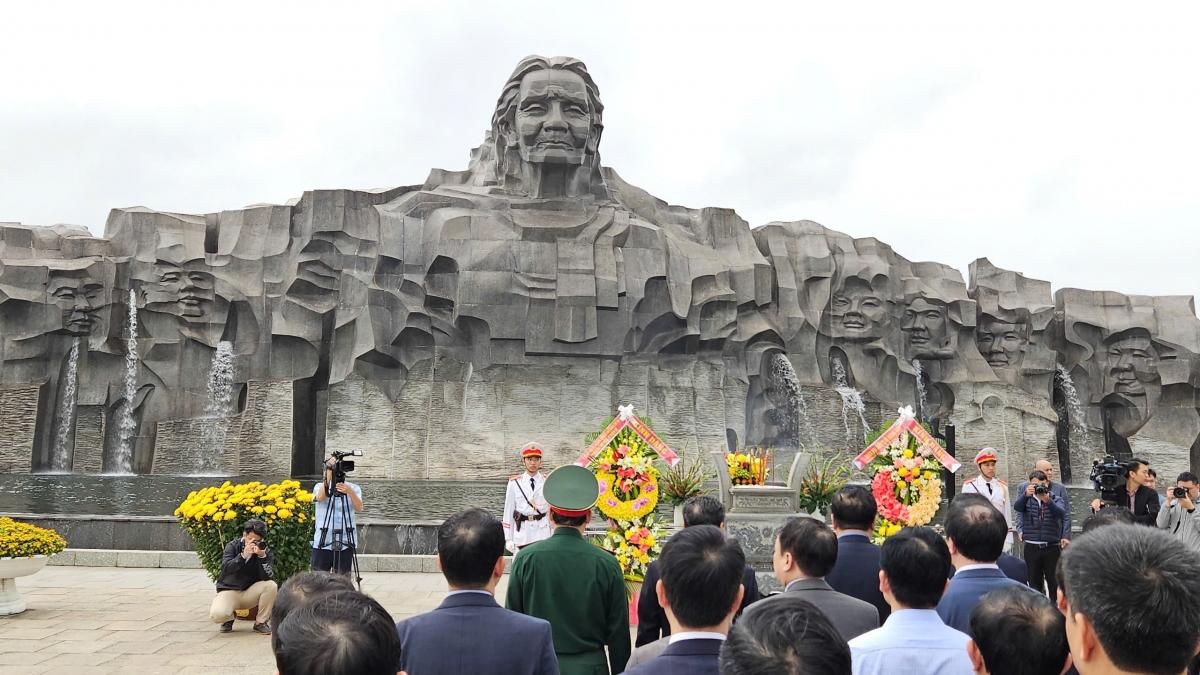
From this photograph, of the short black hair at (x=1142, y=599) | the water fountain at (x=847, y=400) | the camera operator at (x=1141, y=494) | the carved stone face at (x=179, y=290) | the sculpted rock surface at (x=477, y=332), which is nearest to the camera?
the short black hair at (x=1142, y=599)

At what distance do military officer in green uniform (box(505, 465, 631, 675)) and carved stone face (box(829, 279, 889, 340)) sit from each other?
21.0 m

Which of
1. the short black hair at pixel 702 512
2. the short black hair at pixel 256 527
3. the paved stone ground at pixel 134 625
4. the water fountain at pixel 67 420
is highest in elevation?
the water fountain at pixel 67 420

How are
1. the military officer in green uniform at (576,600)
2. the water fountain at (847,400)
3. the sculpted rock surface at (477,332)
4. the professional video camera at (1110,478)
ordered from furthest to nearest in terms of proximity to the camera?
the water fountain at (847,400) < the sculpted rock surface at (477,332) < the professional video camera at (1110,478) < the military officer in green uniform at (576,600)

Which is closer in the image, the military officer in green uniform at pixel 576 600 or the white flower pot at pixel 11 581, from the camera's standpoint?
the military officer in green uniform at pixel 576 600

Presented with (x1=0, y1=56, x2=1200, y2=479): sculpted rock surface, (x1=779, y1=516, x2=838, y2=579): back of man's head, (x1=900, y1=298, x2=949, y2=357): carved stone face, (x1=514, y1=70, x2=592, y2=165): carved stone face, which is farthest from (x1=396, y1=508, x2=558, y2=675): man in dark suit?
(x1=900, y1=298, x2=949, y2=357): carved stone face

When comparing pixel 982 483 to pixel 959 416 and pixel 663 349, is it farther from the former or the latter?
pixel 959 416

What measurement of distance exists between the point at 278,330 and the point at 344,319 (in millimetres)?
1612

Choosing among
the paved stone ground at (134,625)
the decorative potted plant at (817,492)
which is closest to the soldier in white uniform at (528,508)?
the paved stone ground at (134,625)

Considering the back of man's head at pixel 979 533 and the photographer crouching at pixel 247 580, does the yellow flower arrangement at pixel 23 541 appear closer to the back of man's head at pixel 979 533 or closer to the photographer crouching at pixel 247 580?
the photographer crouching at pixel 247 580

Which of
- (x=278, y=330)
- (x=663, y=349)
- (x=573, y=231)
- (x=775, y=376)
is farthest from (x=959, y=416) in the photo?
(x=278, y=330)

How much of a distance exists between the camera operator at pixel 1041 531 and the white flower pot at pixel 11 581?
7.21 m

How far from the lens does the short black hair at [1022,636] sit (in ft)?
7.58

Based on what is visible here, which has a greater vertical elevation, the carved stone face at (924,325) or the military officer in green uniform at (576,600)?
the carved stone face at (924,325)

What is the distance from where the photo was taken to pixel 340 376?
1978cm
